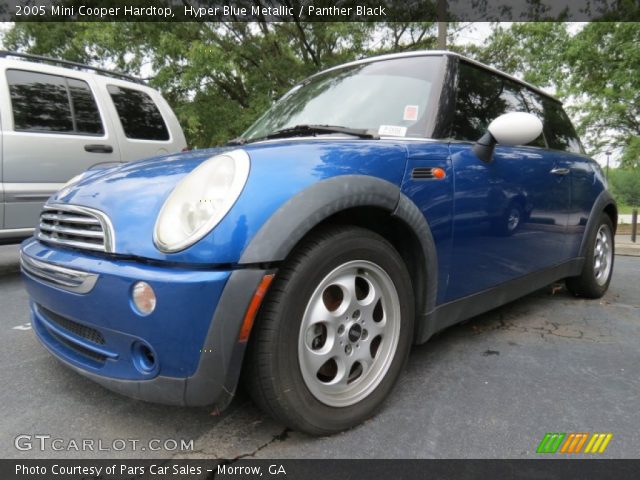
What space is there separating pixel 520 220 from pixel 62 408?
8.05ft

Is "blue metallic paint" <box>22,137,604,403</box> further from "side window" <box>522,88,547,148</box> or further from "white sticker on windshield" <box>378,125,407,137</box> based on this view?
"side window" <box>522,88,547,148</box>

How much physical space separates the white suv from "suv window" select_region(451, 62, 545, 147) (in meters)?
3.20

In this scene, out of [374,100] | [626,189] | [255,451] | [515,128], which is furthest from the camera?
[626,189]

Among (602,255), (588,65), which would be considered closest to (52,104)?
(602,255)

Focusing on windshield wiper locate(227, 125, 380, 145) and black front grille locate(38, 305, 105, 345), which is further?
windshield wiper locate(227, 125, 380, 145)

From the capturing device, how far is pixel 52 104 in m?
4.24

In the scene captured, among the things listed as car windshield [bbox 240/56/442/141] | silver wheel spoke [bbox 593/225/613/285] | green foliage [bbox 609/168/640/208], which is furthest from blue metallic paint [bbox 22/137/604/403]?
green foliage [bbox 609/168/640/208]

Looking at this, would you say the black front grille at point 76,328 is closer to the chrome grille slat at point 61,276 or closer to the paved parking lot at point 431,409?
the chrome grille slat at point 61,276

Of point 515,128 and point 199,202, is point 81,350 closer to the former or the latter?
point 199,202

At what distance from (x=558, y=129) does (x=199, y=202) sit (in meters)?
3.08

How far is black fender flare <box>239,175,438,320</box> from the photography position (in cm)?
145

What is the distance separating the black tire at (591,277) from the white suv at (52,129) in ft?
13.9

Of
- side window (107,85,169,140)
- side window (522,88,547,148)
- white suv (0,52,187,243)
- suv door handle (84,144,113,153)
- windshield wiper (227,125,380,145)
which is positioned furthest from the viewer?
side window (107,85,169,140)
